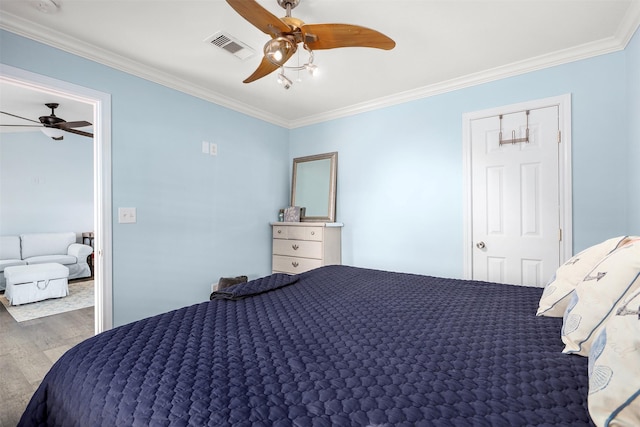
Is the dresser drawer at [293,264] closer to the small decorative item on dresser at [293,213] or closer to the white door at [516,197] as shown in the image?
the small decorative item on dresser at [293,213]

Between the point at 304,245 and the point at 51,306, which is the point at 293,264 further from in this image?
the point at 51,306

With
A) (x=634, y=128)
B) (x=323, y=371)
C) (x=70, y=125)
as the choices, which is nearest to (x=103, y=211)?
(x=70, y=125)

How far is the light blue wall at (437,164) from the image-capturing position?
7.25ft

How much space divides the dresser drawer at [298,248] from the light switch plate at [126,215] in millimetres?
1619

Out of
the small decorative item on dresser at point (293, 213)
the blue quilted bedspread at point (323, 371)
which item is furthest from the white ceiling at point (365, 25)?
the blue quilted bedspread at point (323, 371)

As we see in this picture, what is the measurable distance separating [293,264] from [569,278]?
271 cm

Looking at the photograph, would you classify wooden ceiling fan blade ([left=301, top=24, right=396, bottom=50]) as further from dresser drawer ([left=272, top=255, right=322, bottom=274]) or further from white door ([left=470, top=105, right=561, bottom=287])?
dresser drawer ([left=272, top=255, right=322, bottom=274])

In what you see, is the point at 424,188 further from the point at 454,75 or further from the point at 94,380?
the point at 94,380

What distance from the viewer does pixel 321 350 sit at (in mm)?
975

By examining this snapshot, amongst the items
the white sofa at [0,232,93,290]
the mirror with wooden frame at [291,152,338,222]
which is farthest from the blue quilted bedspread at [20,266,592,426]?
the white sofa at [0,232,93,290]

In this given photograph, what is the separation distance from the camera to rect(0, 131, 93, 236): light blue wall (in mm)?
5152

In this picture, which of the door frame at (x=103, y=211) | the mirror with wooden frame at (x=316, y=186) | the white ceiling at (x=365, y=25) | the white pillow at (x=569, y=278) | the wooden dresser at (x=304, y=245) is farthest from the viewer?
the mirror with wooden frame at (x=316, y=186)

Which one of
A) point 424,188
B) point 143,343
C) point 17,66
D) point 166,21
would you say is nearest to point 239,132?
point 166,21

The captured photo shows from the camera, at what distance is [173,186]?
2.80 metres
